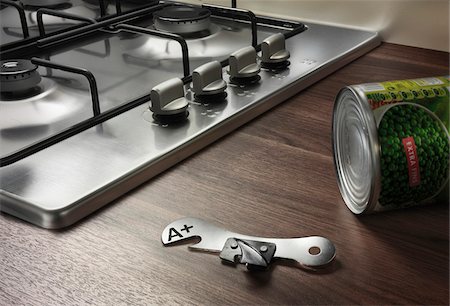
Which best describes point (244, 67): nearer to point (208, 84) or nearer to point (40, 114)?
point (208, 84)

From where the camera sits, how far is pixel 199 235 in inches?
23.1

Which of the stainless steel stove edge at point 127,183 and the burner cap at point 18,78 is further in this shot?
the burner cap at point 18,78

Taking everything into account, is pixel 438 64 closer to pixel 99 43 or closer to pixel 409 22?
pixel 409 22

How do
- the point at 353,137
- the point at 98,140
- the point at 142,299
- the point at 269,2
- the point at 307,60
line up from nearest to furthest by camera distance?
the point at 142,299 < the point at 353,137 < the point at 98,140 < the point at 307,60 < the point at 269,2

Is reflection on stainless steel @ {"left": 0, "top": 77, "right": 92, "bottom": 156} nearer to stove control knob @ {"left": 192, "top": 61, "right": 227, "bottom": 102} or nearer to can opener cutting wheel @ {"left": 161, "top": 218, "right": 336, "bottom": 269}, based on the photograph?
stove control knob @ {"left": 192, "top": 61, "right": 227, "bottom": 102}

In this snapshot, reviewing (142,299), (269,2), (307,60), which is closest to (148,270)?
(142,299)

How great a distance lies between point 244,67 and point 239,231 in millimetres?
326

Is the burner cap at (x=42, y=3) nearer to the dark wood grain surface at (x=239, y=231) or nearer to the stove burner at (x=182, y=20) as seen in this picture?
the stove burner at (x=182, y=20)

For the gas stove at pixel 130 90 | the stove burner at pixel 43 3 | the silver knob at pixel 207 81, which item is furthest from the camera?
the stove burner at pixel 43 3

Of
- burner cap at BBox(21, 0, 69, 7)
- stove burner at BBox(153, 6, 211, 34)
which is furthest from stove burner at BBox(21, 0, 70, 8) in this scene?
stove burner at BBox(153, 6, 211, 34)

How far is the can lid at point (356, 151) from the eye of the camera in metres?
0.56

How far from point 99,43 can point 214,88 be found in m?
0.32

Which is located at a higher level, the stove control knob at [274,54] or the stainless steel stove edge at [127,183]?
the stove control knob at [274,54]

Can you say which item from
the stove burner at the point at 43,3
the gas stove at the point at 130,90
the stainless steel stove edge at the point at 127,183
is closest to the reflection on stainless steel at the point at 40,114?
the gas stove at the point at 130,90
